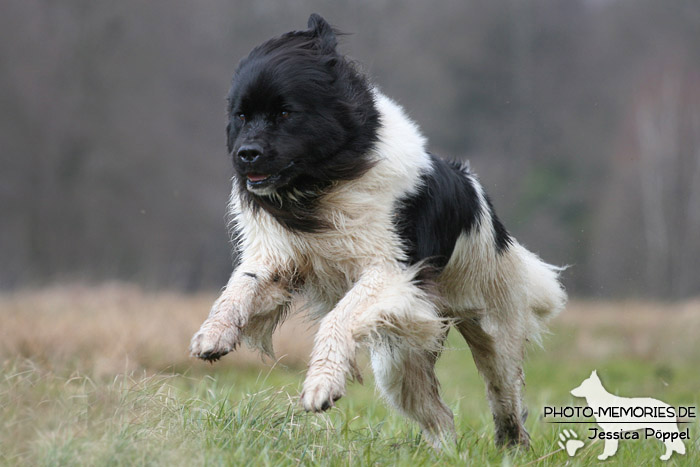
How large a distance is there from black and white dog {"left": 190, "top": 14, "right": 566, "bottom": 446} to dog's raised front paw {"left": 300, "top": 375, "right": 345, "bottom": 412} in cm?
13

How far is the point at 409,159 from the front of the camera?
4.58 meters

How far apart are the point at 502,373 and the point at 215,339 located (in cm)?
206

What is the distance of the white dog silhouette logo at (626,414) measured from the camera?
5.07 meters

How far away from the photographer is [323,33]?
482 centimetres

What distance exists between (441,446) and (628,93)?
22.5 m

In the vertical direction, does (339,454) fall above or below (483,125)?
below

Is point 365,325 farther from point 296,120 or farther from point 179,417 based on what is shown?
point 296,120

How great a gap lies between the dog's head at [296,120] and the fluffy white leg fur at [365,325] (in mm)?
644

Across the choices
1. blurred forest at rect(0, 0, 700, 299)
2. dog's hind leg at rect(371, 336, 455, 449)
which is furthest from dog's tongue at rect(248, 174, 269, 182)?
blurred forest at rect(0, 0, 700, 299)

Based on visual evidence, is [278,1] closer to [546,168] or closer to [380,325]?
[546,168]

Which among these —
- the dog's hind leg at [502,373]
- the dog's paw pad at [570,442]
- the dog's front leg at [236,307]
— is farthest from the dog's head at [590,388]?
the dog's front leg at [236,307]

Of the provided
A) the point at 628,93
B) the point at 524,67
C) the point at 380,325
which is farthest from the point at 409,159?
the point at 524,67

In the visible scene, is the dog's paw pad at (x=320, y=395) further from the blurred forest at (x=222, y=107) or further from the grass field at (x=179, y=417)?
the blurred forest at (x=222, y=107)

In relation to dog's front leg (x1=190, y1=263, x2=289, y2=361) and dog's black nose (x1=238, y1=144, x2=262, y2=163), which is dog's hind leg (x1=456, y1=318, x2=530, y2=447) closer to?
dog's front leg (x1=190, y1=263, x2=289, y2=361)
